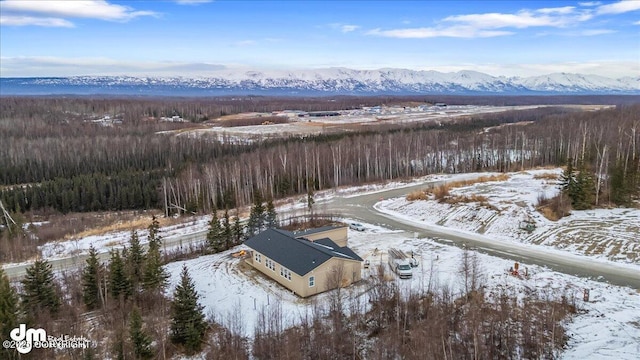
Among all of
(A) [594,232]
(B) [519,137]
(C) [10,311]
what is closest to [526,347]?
(A) [594,232]

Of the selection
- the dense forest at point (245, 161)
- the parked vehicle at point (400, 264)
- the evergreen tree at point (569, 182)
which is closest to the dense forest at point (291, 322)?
the parked vehicle at point (400, 264)

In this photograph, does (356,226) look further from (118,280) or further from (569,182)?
(118,280)

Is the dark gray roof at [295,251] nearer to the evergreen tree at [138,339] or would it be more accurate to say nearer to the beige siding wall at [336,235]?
the beige siding wall at [336,235]

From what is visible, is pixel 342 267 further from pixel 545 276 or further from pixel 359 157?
pixel 359 157

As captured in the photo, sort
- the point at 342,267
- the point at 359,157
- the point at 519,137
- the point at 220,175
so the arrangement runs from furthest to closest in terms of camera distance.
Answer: the point at 519,137, the point at 359,157, the point at 220,175, the point at 342,267

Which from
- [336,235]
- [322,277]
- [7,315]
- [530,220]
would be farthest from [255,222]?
[530,220]

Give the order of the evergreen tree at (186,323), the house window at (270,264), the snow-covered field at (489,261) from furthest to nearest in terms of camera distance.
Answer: the house window at (270,264), the snow-covered field at (489,261), the evergreen tree at (186,323)
